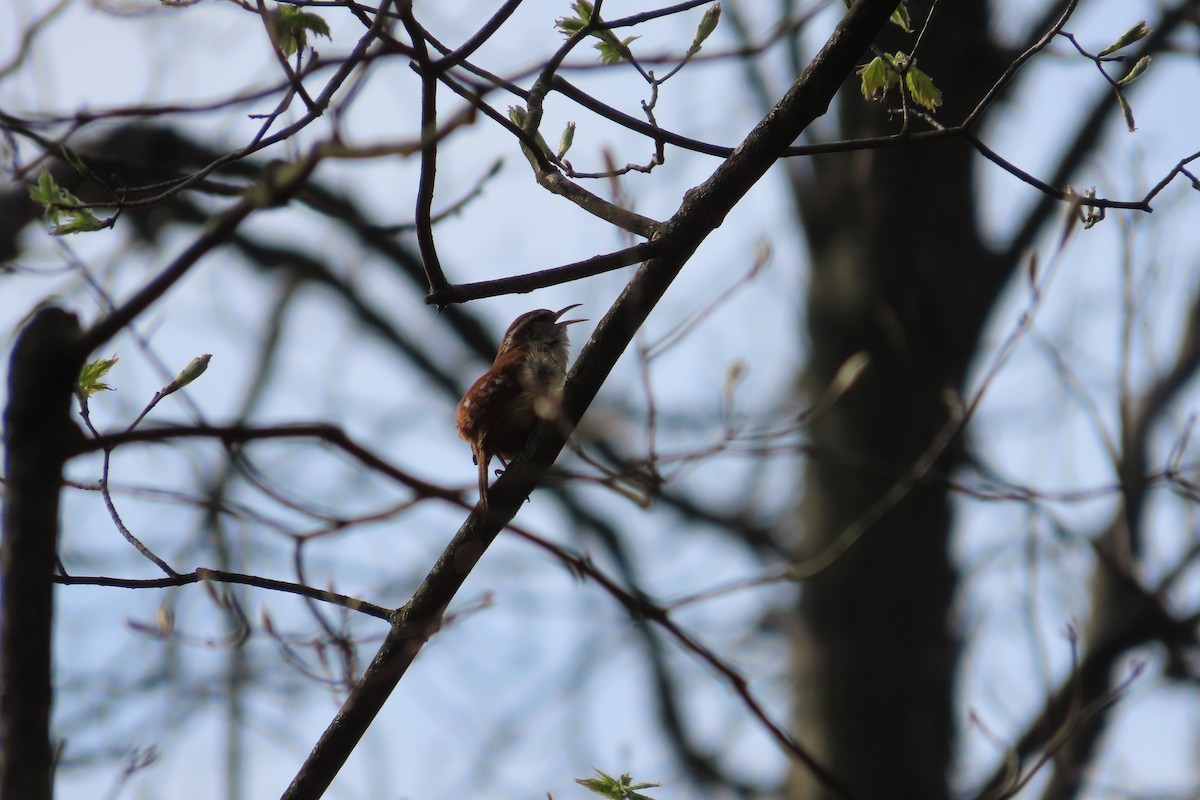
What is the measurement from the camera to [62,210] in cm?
291

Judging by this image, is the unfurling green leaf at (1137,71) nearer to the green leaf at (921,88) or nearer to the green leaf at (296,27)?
the green leaf at (921,88)

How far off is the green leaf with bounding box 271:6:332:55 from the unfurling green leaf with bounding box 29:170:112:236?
676 mm

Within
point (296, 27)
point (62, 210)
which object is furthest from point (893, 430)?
point (62, 210)

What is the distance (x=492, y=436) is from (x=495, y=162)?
2.89ft

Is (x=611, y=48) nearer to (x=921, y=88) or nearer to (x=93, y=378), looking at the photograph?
(x=921, y=88)

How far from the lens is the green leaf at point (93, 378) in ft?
8.75

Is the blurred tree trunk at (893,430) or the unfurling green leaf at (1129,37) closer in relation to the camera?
the unfurling green leaf at (1129,37)

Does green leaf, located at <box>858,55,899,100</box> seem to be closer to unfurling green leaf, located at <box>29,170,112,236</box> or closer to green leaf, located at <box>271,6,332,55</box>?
green leaf, located at <box>271,6,332,55</box>

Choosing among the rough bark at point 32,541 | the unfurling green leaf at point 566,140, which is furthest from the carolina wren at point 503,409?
the rough bark at point 32,541

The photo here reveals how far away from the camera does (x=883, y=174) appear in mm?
8117

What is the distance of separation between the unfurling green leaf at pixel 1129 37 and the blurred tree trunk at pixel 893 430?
4.14 meters

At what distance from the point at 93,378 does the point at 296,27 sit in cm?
98

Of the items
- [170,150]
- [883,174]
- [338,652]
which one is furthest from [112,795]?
[883,174]

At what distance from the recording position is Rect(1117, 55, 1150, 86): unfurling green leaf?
2.54 m
